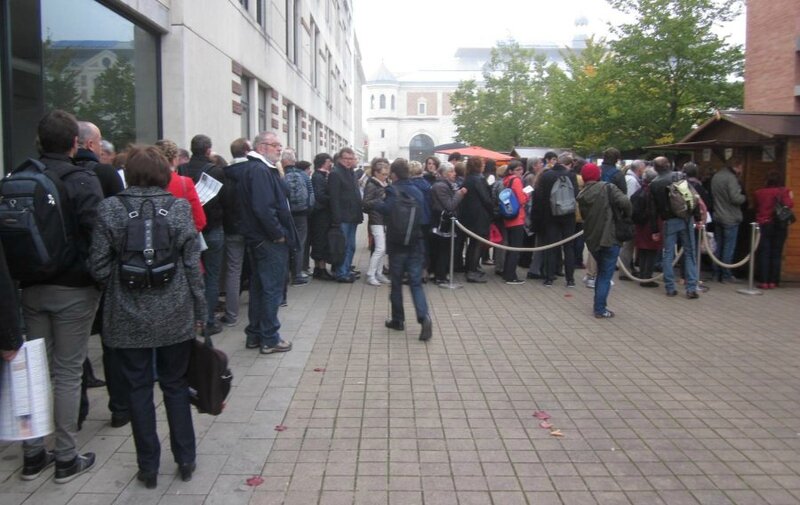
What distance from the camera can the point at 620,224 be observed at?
9.11m

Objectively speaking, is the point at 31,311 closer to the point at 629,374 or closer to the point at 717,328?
the point at 629,374

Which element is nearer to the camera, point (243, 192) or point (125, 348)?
point (125, 348)

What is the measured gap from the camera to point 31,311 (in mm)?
4254

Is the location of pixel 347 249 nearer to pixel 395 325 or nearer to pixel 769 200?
pixel 395 325

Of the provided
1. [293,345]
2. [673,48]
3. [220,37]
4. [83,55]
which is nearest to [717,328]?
[293,345]

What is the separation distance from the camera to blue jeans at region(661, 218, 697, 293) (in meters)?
10.5

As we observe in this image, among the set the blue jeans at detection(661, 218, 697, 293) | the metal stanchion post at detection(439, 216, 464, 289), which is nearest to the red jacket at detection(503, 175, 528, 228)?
the metal stanchion post at detection(439, 216, 464, 289)

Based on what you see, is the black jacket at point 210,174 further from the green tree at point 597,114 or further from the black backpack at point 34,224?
the green tree at point 597,114

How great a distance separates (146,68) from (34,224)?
658cm

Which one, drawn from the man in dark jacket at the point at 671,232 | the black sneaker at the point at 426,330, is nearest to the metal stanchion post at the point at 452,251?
the man in dark jacket at the point at 671,232

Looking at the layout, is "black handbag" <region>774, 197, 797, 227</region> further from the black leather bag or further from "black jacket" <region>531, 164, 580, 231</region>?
the black leather bag

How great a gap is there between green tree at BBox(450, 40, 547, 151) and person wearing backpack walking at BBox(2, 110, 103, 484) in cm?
4934

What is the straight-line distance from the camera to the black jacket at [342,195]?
1118 centimetres

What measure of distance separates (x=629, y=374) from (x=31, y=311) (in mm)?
4979
